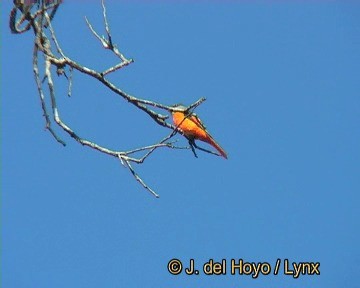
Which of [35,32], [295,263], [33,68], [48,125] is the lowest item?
[48,125]

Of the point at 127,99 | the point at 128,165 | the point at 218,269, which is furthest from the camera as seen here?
the point at 218,269

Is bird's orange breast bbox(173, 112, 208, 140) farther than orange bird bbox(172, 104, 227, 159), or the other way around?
bird's orange breast bbox(173, 112, 208, 140)

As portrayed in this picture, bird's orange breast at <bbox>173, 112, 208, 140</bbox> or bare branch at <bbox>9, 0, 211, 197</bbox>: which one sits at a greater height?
bird's orange breast at <bbox>173, 112, 208, 140</bbox>

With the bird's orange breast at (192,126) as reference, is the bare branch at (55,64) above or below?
below

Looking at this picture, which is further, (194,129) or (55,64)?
(194,129)

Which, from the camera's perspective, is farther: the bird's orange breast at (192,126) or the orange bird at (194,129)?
the bird's orange breast at (192,126)

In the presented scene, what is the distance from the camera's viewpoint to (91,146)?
107 inches

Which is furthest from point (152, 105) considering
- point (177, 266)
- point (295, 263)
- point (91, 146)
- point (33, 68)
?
point (295, 263)

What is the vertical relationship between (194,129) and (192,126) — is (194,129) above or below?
above

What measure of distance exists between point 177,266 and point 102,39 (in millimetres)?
2903

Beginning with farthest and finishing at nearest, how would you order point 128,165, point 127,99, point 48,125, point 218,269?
point 218,269
point 128,165
point 127,99
point 48,125

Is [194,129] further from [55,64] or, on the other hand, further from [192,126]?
[55,64]

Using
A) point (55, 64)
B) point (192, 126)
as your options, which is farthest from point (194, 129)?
point (55, 64)

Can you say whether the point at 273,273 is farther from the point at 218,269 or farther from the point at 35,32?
the point at 35,32
